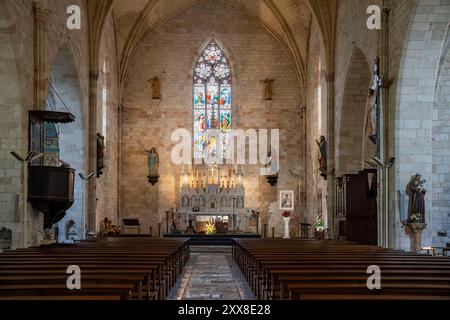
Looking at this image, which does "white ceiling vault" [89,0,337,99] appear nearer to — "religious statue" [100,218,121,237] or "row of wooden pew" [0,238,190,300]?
"religious statue" [100,218,121,237]

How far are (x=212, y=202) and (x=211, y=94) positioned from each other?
5.45 metres

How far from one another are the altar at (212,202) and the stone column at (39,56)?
14.1m

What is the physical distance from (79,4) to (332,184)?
11.2 metres

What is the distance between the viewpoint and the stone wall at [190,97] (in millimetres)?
30969

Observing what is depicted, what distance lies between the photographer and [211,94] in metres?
31.8

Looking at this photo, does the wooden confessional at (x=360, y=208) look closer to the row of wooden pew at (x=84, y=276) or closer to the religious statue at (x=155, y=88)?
the row of wooden pew at (x=84, y=276)

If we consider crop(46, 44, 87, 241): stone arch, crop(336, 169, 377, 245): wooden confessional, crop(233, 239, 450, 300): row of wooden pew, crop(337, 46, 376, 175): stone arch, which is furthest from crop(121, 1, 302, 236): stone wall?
crop(233, 239, 450, 300): row of wooden pew

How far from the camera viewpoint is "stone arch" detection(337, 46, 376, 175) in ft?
72.1

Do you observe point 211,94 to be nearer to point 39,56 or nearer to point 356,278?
point 39,56

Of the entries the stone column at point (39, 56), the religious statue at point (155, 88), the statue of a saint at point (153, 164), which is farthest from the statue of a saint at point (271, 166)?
the stone column at point (39, 56)

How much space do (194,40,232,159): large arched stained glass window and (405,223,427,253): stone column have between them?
1654cm

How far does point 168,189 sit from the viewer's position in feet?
101
